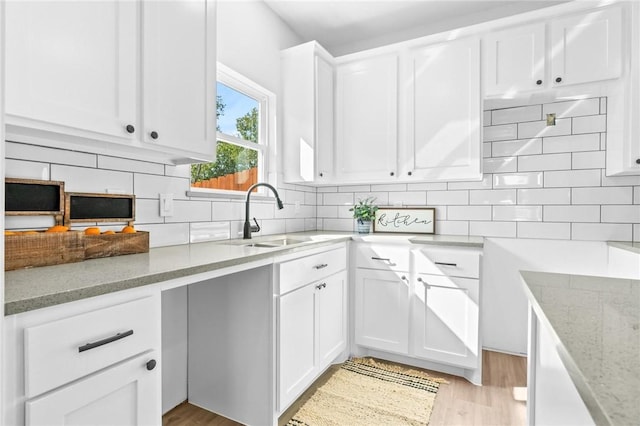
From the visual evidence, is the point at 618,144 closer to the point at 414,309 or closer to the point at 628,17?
the point at 628,17

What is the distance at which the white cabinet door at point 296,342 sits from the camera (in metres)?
1.70

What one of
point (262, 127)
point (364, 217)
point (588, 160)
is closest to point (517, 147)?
point (588, 160)

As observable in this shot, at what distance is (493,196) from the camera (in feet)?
8.77

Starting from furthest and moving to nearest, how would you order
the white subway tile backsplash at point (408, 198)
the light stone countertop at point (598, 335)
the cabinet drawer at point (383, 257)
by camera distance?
the white subway tile backsplash at point (408, 198), the cabinet drawer at point (383, 257), the light stone countertop at point (598, 335)

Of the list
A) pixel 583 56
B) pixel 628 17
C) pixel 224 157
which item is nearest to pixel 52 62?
pixel 224 157

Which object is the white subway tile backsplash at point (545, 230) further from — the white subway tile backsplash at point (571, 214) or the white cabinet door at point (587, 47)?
the white cabinet door at point (587, 47)

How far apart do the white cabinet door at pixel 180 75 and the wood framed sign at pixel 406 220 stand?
5.53 ft

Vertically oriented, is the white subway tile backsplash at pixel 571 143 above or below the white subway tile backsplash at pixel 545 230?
above

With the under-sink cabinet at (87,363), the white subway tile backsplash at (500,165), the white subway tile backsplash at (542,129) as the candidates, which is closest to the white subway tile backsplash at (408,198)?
the white subway tile backsplash at (500,165)

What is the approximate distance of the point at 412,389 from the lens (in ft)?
6.86

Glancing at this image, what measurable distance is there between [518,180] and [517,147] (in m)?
0.25

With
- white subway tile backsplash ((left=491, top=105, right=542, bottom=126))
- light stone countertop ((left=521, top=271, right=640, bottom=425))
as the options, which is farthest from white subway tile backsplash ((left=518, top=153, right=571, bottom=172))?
light stone countertop ((left=521, top=271, right=640, bottom=425))

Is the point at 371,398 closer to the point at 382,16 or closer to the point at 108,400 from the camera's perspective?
the point at 108,400

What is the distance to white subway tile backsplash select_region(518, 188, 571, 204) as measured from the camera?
2482mm
